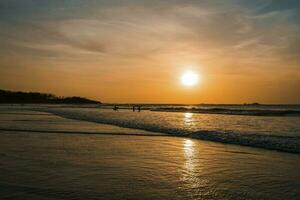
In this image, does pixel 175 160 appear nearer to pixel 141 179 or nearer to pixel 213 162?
pixel 213 162

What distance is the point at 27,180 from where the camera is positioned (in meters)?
7.88

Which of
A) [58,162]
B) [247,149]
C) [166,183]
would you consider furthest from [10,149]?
[247,149]

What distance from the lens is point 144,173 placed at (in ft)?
29.5

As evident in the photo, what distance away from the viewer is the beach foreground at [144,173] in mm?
7040

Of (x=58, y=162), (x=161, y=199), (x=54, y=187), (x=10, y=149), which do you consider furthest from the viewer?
(x=10, y=149)

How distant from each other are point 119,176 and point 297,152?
7904 mm

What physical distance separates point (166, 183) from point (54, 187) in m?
2.47

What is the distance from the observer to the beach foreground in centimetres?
704

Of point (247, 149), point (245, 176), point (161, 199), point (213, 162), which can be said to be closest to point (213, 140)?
point (247, 149)

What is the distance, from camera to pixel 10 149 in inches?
503

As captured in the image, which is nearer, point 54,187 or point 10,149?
point 54,187

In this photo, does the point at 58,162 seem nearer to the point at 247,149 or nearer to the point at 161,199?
the point at 161,199

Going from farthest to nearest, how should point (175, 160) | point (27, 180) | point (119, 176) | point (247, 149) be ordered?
point (247, 149) → point (175, 160) → point (119, 176) → point (27, 180)

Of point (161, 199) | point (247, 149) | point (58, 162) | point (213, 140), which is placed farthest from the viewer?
point (213, 140)
